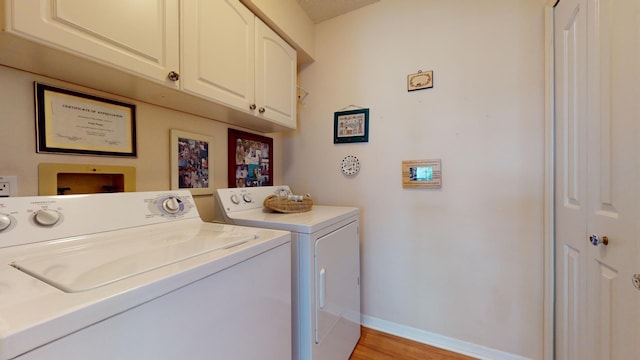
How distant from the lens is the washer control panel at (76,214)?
29.9 inches

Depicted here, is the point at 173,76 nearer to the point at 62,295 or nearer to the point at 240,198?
the point at 240,198

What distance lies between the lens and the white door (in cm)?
77

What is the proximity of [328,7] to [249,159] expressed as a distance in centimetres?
134

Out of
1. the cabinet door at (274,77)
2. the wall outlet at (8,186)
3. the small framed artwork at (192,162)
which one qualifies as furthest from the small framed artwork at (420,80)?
the wall outlet at (8,186)

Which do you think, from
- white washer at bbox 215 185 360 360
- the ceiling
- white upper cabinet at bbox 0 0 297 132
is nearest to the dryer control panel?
white washer at bbox 215 185 360 360

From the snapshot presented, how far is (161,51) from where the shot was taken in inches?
41.4

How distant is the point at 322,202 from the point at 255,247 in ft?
4.25

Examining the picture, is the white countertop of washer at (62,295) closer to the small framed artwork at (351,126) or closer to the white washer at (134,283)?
the white washer at (134,283)

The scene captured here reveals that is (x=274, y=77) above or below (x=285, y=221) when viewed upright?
above

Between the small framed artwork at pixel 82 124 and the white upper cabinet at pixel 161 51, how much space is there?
0.07 metres

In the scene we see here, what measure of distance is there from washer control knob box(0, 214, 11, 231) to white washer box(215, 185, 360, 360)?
0.73m

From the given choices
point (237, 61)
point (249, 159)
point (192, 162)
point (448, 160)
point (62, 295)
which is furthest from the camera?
point (249, 159)

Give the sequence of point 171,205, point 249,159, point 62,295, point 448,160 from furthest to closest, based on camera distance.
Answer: point 249,159 < point 448,160 < point 171,205 < point 62,295

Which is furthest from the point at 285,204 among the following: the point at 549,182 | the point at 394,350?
the point at 549,182
